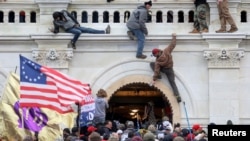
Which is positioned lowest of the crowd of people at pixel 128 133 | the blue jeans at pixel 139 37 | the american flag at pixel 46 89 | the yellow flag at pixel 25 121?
the crowd of people at pixel 128 133

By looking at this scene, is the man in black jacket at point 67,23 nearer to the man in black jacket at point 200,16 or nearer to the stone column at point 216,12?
the man in black jacket at point 200,16

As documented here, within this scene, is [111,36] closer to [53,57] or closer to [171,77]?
[53,57]

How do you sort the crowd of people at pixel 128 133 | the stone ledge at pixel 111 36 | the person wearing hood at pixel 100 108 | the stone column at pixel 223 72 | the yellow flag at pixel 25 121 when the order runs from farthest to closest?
the stone ledge at pixel 111 36
the stone column at pixel 223 72
the person wearing hood at pixel 100 108
the yellow flag at pixel 25 121
the crowd of people at pixel 128 133

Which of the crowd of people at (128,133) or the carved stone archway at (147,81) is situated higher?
the carved stone archway at (147,81)

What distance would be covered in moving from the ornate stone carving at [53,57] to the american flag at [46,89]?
5.31 metres

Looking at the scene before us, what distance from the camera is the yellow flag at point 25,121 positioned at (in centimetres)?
2120

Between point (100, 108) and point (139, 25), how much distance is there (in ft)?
9.32

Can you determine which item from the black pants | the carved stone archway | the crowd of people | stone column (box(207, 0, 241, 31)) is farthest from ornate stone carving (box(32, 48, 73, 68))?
stone column (box(207, 0, 241, 31))

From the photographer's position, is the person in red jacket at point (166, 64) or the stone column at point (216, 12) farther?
the stone column at point (216, 12)

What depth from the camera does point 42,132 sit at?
21.2m

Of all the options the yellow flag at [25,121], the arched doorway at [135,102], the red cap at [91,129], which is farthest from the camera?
the arched doorway at [135,102]

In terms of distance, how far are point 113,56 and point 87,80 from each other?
101cm

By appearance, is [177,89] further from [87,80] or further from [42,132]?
[42,132]

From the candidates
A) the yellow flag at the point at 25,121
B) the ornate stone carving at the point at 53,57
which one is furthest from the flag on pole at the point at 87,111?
the ornate stone carving at the point at 53,57
